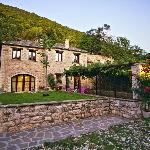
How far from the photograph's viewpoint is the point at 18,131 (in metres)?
9.98

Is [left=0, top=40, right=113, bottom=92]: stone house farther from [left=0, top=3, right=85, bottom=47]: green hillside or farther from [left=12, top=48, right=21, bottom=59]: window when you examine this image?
[left=0, top=3, right=85, bottom=47]: green hillside

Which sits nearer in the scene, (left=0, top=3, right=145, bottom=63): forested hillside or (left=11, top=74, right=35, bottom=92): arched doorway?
(left=11, top=74, right=35, bottom=92): arched doorway

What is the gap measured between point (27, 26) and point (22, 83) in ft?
91.7

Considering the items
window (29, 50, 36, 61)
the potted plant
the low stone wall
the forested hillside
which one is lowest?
the low stone wall

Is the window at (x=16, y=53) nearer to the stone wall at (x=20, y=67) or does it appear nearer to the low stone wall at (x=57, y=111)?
the stone wall at (x=20, y=67)

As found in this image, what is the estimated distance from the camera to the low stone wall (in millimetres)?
9953

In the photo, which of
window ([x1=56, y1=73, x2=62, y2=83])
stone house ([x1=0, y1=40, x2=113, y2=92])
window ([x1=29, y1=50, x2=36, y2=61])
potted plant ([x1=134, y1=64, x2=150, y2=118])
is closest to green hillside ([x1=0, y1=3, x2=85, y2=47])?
window ([x1=29, y1=50, x2=36, y2=61])

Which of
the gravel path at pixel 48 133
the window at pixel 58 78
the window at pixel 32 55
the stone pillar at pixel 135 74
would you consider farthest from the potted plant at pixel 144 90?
the window at pixel 58 78

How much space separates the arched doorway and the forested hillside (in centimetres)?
1876

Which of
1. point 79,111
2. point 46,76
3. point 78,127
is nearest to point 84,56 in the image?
point 46,76

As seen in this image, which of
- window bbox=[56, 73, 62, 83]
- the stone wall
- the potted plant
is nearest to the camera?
the potted plant

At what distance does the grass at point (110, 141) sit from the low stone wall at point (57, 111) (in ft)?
9.15

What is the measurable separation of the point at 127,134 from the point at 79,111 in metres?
4.23

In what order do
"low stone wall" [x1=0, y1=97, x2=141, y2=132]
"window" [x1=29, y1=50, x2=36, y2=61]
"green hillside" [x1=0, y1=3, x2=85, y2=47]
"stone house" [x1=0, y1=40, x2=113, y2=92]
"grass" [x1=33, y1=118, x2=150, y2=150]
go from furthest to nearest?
"green hillside" [x1=0, y1=3, x2=85, y2=47], "window" [x1=29, y1=50, x2=36, y2=61], "stone house" [x1=0, y1=40, x2=113, y2=92], "low stone wall" [x1=0, y1=97, x2=141, y2=132], "grass" [x1=33, y1=118, x2=150, y2=150]
